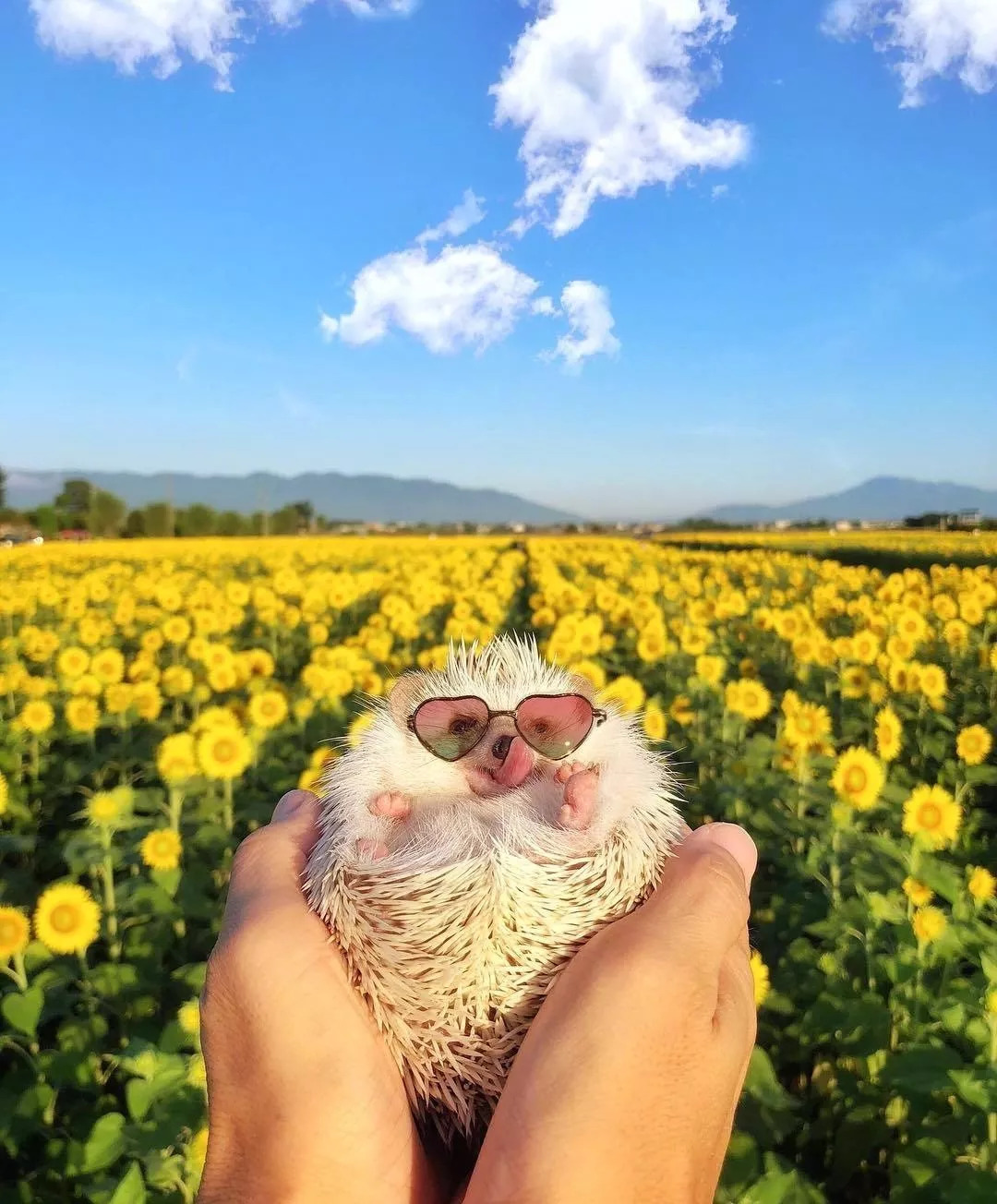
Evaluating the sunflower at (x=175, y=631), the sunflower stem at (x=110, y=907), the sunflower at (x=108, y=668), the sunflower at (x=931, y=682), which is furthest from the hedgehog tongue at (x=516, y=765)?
the sunflower at (x=175, y=631)

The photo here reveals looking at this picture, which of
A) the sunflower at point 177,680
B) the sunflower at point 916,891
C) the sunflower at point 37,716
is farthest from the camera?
the sunflower at point 177,680

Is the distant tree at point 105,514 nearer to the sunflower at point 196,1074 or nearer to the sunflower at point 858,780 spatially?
the sunflower at point 858,780

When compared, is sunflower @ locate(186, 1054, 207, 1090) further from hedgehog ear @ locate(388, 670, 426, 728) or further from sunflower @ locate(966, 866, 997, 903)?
sunflower @ locate(966, 866, 997, 903)

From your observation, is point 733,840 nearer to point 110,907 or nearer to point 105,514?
point 110,907

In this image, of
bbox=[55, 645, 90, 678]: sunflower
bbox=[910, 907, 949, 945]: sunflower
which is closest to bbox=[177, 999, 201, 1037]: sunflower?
bbox=[910, 907, 949, 945]: sunflower

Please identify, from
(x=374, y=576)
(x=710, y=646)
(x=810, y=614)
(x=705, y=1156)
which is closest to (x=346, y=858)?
(x=705, y=1156)

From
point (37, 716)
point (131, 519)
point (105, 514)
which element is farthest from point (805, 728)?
point (105, 514)
